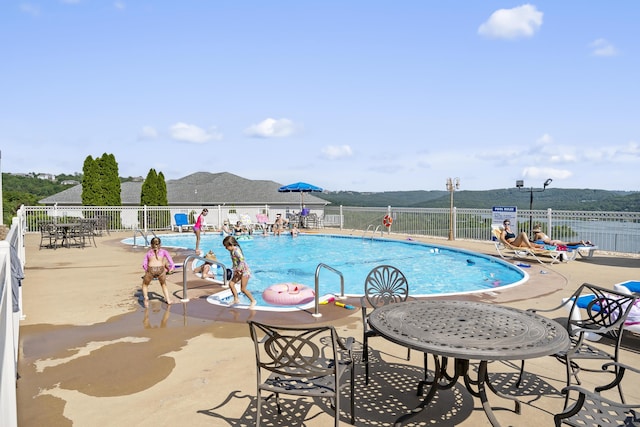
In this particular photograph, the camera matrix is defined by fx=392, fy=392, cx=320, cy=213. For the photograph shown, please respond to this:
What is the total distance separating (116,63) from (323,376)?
50.1ft

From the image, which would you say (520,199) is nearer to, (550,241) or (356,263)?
(550,241)

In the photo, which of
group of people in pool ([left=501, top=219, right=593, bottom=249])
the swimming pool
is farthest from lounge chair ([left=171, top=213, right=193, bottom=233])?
group of people in pool ([left=501, top=219, right=593, bottom=249])

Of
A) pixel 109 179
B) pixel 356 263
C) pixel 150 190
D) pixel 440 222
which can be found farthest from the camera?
pixel 150 190

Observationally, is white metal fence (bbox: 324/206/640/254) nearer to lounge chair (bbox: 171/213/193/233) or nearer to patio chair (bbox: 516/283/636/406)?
lounge chair (bbox: 171/213/193/233)


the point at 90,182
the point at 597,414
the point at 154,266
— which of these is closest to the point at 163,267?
the point at 154,266

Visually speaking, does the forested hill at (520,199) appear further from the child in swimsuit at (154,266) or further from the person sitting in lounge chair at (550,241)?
the child in swimsuit at (154,266)

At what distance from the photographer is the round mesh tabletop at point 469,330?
8.43 ft

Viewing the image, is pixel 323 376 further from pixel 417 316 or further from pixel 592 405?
pixel 592 405

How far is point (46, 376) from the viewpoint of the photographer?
12.9 feet

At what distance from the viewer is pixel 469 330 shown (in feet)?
9.77

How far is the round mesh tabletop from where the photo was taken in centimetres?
257

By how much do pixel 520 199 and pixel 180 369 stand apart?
4663cm

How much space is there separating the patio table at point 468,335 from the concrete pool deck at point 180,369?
43 cm

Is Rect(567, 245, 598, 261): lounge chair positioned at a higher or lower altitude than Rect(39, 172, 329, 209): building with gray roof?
lower
